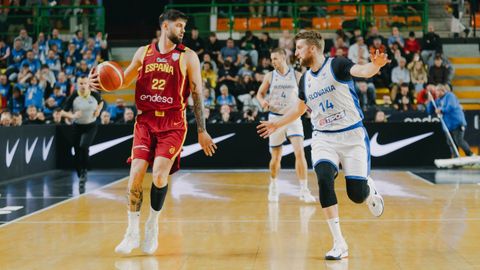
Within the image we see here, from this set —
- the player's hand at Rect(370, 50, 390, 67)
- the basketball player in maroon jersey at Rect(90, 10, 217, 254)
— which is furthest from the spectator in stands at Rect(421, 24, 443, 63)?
the player's hand at Rect(370, 50, 390, 67)

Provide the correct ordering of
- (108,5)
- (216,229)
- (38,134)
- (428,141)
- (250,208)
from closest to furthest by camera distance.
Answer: (216,229) < (250,208) < (38,134) < (428,141) < (108,5)

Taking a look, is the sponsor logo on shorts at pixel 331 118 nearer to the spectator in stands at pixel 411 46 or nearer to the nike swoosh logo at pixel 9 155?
the nike swoosh logo at pixel 9 155

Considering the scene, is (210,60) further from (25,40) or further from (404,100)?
(25,40)

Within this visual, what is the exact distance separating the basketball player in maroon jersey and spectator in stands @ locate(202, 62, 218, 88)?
45.1 feet

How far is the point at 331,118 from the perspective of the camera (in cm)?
738

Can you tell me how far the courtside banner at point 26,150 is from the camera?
15.1 metres

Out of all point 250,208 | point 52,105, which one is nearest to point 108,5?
point 52,105

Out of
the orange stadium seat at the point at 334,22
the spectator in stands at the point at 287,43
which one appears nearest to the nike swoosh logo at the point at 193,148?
the spectator in stands at the point at 287,43

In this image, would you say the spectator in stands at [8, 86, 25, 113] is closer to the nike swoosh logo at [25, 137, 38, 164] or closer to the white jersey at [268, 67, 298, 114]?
the nike swoosh logo at [25, 137, 38, 164]

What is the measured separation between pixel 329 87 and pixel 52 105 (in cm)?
1445

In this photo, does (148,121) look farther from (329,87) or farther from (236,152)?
(236,152)

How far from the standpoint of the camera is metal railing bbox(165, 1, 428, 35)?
80.6ft

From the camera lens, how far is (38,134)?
17.1 meters

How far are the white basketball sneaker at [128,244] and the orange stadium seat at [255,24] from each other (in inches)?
729
